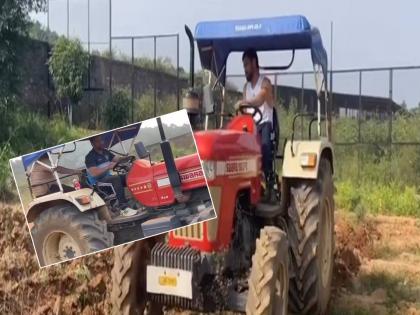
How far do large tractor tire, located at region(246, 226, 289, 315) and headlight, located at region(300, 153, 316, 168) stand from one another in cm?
127

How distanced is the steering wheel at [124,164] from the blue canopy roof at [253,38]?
3.23 metres

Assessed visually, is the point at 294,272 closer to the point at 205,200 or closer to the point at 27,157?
the point at 205,200

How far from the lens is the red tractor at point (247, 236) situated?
506 cm

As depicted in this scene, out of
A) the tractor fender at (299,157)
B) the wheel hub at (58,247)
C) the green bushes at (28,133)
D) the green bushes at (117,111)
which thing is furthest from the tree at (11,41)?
the wheel hub at (58,247)

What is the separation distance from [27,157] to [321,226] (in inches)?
140

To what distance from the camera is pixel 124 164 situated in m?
3.73

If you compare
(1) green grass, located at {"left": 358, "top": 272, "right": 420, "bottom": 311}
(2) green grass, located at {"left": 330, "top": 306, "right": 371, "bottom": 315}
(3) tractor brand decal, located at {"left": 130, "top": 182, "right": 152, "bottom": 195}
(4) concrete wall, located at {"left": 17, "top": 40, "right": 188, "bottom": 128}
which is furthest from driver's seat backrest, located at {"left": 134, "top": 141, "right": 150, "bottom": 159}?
(4) concrete wall, located at {"left": 17, "top": 40, "right": 188, "bottom": 128}

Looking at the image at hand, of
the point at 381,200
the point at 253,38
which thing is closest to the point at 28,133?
the point at 381,200

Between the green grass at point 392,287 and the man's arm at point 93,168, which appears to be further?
the green grass at point 392,287

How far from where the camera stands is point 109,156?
3701 mm

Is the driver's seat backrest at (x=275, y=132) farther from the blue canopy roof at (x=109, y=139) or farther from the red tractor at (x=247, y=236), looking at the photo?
the blue canopy roof at (x=109, y=139)

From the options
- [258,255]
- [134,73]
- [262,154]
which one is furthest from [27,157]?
[134,73]

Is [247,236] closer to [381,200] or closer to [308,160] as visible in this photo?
[308,160]

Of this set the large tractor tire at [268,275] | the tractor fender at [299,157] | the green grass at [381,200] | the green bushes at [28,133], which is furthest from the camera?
the green bushes at [28,133]
